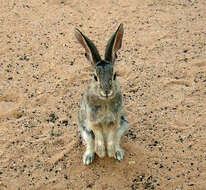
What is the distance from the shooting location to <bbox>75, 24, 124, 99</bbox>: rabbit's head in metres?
4.29

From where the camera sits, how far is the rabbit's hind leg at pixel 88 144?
5019 millimetres

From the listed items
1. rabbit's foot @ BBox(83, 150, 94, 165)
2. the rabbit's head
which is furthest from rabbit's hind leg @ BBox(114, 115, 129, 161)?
the rabbit's head

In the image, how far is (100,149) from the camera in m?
4.95

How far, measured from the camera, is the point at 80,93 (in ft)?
20.6

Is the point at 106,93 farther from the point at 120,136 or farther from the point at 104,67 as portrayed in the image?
the point at 120,136

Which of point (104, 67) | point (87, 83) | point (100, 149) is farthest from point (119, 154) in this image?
point (87, 83)

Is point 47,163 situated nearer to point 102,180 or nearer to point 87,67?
point 102,180

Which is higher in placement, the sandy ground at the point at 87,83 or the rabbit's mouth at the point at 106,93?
the rabbit's mouth at the point at 106,93

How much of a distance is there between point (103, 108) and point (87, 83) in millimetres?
1882

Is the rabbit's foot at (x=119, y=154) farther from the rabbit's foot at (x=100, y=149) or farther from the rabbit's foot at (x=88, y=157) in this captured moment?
the rabbit's foot at (x=88, y=157)

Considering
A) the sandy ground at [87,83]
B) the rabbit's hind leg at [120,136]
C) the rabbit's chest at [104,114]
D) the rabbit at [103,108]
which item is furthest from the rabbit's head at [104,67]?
the sandy ground at [87,83]

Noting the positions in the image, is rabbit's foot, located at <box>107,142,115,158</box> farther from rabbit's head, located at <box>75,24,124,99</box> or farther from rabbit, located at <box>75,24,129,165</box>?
rabbit's head, located at <box>75,24,124,99</box>

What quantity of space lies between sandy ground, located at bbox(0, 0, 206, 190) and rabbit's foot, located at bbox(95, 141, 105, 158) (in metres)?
0.20

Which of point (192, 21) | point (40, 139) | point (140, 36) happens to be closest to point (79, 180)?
point (40, 139)
